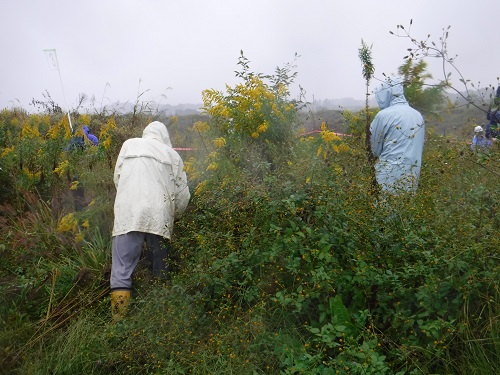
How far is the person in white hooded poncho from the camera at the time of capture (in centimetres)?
473

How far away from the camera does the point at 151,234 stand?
16.1ft

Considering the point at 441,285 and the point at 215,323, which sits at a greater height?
the point at 441,285

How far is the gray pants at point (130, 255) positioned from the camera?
15.2 ft

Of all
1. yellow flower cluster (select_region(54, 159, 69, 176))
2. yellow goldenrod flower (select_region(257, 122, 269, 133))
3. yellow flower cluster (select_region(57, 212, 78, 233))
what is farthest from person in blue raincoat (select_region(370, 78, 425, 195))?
yellow flower cluster (select_region(54, 159, 69, 176))

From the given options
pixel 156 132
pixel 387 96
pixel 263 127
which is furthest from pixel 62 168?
pixel 387 96

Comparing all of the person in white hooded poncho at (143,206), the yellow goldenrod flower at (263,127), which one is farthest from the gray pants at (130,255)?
the yellow goldenrod flower at (263,127)

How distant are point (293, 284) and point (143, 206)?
1.75m

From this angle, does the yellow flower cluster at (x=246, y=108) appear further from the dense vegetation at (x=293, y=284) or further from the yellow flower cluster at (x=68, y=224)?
the yellow flower cluster at (x=68, y=224)

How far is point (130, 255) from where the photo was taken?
4754mm

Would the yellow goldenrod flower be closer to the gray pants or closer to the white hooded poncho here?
the white hooded poncho

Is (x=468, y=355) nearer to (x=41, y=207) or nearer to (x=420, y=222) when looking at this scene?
(x=420, y=222)

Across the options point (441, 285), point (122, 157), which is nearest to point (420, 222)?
point (441, 285)

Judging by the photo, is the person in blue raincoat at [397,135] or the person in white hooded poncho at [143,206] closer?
the person in white hooded poncho at [143,206]

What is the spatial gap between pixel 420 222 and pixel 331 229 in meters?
0.56
